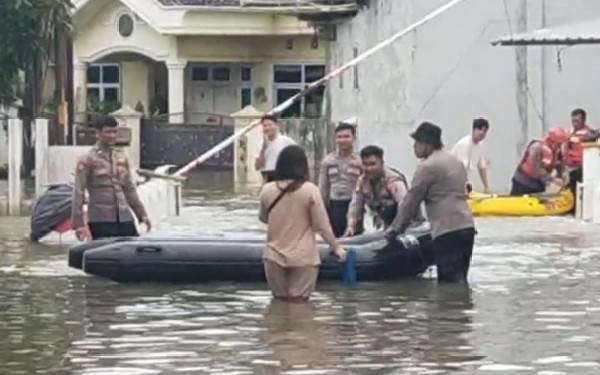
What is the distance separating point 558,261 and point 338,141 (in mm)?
2922

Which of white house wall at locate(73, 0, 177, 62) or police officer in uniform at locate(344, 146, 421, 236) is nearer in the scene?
police officer in uniform at locate(344, 146, 421, 236)

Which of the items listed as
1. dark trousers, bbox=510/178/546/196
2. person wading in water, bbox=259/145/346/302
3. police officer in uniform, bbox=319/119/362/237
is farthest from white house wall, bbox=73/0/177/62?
person wading in water, bbox=259/145/346/302

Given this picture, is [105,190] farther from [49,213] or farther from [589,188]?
[589,188]

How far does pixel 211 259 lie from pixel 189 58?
1449 inches

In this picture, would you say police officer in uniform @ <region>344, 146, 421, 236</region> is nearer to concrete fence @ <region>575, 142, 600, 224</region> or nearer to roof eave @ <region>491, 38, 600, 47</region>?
concrete fence @ <region>575, 142, 600, 224</region>

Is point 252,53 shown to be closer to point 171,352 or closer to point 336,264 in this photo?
point 336,264

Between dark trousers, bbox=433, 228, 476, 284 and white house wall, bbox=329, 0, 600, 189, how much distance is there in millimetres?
15324

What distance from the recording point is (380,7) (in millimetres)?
36062

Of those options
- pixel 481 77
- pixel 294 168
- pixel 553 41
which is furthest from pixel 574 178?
pixel 294 168

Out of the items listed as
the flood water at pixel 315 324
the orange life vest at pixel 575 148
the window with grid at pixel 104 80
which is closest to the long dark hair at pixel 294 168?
the flood water at pixel 315 324

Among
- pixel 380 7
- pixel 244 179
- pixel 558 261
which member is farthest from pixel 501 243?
pixel 244 179

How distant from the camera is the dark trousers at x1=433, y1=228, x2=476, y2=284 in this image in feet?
57.0

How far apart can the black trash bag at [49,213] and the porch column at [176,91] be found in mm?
28712

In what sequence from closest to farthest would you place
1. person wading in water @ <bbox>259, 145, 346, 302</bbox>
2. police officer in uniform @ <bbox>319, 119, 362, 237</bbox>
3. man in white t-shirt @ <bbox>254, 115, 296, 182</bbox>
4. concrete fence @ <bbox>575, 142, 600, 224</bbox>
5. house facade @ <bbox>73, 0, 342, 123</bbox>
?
person wading in water @ <bbox>259, 145, 346, 302</bbox> < police officer in uniform @ <bbox>319, 119, 362, 237</bbox> < man in white t-shirt @ <bbox>254, 115, 296, 182</bbox> < concrete fence @ <bbox>575, 142, 600, 224</bbox> < house facade @ <bbox>73, 0, 342, 123</bbox>
